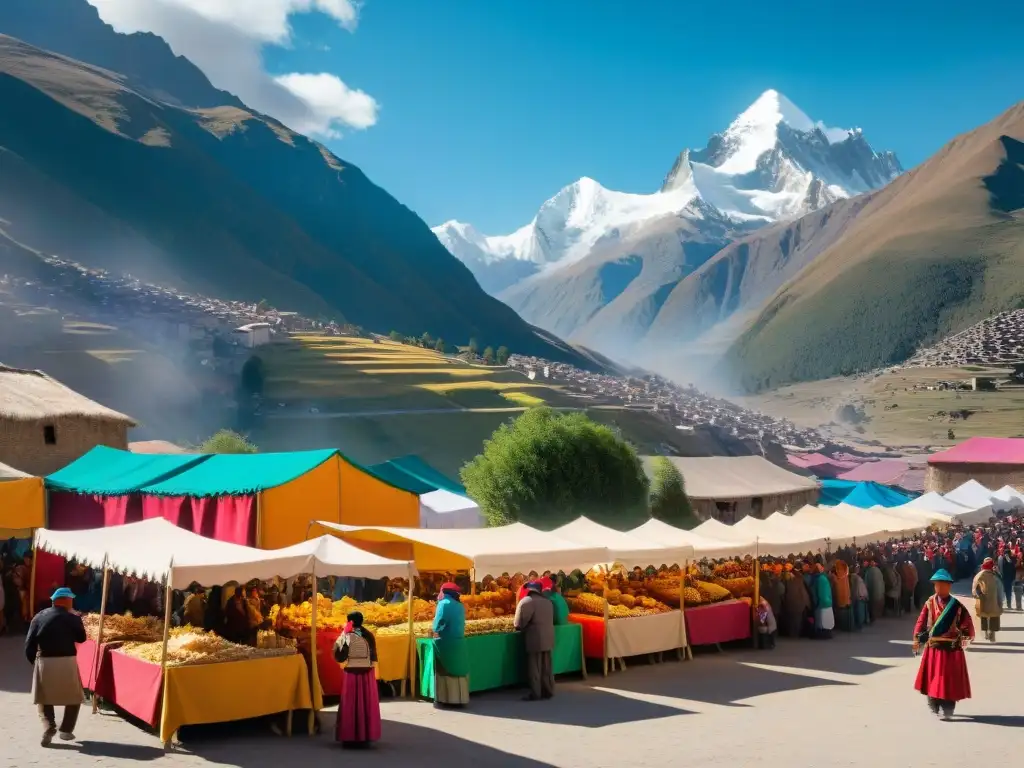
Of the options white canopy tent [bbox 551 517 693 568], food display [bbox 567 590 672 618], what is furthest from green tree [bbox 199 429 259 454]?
food display [bbox 567 590 672 618]

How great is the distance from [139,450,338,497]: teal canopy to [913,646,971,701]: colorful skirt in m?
11.5

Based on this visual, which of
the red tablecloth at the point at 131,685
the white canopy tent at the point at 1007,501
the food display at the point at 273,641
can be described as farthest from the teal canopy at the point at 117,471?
the white canopy tent at the point at 1007,501

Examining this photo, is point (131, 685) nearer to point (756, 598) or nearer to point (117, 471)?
point (756, 598)

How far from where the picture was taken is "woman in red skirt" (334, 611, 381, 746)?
11375 millimetres

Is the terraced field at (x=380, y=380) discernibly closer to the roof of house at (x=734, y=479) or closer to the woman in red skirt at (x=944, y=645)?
the roof of house at (x=734, y=479)

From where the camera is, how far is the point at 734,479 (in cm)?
5250

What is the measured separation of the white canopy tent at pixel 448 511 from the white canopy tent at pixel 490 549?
46.5 ft

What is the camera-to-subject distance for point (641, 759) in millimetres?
11000

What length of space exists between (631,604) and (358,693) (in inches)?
285

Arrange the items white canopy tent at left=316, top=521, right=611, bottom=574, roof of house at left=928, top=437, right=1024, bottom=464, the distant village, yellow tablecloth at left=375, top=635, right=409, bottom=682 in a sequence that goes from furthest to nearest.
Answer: the distant village < roof of house at left=928, top=437, right=1024, bottom=464 < white canopy tent at left=316, top=521, right=611, bottom=574 < yellow tablecloth at left=375, top=635, right=409, bottom=682

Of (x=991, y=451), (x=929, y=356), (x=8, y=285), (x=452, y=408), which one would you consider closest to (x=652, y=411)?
(x=452, y=408)

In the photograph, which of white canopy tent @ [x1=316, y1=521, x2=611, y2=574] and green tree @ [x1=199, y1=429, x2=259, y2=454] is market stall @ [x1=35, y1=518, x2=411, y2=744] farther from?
green tree @ [x1=199, y1=429, x2=259, y2=454]

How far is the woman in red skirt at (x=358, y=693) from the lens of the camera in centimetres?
1138

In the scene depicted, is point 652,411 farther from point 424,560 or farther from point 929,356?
point 929,356
